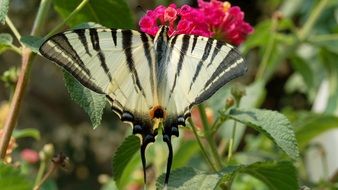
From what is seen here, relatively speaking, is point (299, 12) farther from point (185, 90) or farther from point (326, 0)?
point (185, 90)

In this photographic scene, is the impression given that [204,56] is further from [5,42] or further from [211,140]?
[5,42]

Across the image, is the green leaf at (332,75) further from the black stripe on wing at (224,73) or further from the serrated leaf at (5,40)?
the serrated leaf at (5,40)

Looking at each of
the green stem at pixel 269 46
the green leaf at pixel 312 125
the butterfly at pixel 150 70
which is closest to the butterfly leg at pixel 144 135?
the butterfly at pixel 150 70

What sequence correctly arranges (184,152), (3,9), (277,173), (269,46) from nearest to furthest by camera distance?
(3,9) → (277,173) → (184,152) → (269,46)

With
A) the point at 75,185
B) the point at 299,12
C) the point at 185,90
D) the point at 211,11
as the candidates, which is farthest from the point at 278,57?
the point at 75,185

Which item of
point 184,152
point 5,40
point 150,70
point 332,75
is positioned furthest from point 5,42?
point 332,75
